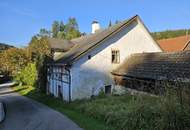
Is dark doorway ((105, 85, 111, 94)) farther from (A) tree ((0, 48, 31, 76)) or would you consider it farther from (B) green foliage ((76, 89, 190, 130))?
(A) tree ((0, 48, 31, 76))

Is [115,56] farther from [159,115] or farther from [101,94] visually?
[159,115]

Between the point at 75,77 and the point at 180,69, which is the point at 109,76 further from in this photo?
the point at 180,69

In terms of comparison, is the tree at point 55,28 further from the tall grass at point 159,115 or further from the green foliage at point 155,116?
the tall grass at point 159,115

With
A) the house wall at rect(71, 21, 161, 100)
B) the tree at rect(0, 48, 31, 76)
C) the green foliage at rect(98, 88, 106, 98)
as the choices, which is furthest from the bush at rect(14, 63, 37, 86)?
the green foliage at rect(98, 88, 106, 98)

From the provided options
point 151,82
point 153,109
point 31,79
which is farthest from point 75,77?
point 31,79

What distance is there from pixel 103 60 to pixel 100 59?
33cm

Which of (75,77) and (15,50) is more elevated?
(15,50)

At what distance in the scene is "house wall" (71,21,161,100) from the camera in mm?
23609

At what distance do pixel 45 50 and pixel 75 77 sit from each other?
15.7 m

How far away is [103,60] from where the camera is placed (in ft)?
81.9

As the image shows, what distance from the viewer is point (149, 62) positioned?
21.9 m

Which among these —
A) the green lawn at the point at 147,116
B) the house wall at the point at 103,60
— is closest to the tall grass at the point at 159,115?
the green lawn at the point at 147,116

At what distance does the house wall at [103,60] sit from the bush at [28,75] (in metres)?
21.2

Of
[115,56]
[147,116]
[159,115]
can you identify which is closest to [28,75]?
[115,56]
